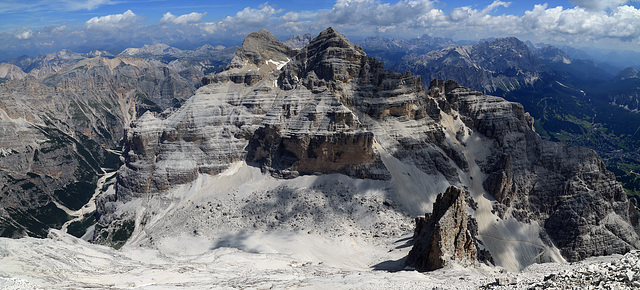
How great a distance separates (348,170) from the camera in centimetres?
9912

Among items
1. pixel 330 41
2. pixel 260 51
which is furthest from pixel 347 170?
pixel 260 51

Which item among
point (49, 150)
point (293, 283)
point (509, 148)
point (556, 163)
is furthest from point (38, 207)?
point (556, 163)

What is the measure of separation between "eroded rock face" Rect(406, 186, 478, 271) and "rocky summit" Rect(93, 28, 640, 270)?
77.6 feet

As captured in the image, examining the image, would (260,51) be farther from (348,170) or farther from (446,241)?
(446,241)

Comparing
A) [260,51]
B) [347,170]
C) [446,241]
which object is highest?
[260,51]

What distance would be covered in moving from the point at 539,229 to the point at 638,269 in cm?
8779

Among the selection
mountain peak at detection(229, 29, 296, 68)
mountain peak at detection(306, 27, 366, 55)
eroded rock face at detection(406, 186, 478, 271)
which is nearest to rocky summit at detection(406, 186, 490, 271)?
eroded rock face at detection(406, 186, 478, 271)

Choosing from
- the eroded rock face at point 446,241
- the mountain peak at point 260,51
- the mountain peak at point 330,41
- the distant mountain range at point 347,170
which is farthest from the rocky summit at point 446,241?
the mountain peak at point 260,51

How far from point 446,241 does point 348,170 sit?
49.9m

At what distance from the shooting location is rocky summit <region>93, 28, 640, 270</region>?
9006cm

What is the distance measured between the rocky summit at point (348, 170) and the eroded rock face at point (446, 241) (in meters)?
23.7

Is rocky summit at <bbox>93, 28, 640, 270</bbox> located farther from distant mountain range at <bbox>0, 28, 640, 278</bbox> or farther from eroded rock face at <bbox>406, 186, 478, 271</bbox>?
eroded rock face at <bbox>406, 186, 478, 271</bbox>

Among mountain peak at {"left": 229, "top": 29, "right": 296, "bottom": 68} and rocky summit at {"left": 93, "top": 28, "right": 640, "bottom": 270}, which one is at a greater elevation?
mountain peak at {"left": 229, "top": 29, "right": 296, "bottom": 68}

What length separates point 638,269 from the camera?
22031 millimetres
